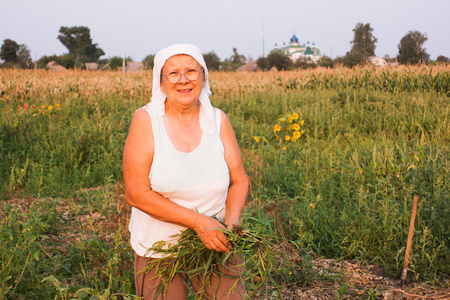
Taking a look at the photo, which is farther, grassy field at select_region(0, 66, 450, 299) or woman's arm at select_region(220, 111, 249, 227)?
grassy field at select_region(0, 66, 450, 299)

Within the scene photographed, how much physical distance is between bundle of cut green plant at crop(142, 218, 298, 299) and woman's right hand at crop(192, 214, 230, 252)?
0.03 meters

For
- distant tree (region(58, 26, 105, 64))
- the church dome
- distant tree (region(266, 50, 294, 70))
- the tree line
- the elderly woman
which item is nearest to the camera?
the elderly woman

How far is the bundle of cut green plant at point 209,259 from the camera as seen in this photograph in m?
1.84

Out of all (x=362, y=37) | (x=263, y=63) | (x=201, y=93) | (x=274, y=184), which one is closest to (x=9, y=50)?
(x=263, y=63)

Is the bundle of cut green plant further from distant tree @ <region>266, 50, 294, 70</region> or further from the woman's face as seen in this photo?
distant tree @ <region>266, 50, 294, 70</region>

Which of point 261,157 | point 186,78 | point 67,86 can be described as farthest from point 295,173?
point 67,86

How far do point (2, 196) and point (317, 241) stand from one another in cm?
394

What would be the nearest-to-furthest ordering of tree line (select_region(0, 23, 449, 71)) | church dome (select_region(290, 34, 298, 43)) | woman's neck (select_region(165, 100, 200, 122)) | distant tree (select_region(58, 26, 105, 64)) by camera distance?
woman's neck (select_region(165, 100, 200, 122)) → tree line (select_region(0, 23, 449, 71)) → distant tree (select_region(58, 26, 105, 64)) → church dome (select_region(290, 34, 298, 43))

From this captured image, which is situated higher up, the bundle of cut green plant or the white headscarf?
the white headscarf

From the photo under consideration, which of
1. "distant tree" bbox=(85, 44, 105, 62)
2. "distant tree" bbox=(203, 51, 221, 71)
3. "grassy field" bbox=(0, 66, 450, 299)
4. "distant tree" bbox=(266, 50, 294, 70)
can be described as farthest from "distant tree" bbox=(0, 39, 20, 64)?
"grassy field" bbox=(0, 66, 450, 299)

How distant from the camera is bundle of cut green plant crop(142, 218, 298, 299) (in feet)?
6.03

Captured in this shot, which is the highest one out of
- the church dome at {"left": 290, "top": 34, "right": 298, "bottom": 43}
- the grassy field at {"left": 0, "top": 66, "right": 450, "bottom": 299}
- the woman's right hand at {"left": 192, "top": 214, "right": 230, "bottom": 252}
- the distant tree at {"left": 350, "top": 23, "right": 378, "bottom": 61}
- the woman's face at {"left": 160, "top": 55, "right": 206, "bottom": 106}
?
the church dome at {"left": 290, "top": 34, "right": 298, "bottom": 43}

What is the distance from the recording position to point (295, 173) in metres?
5.30

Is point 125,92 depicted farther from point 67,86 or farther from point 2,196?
point 2,196
